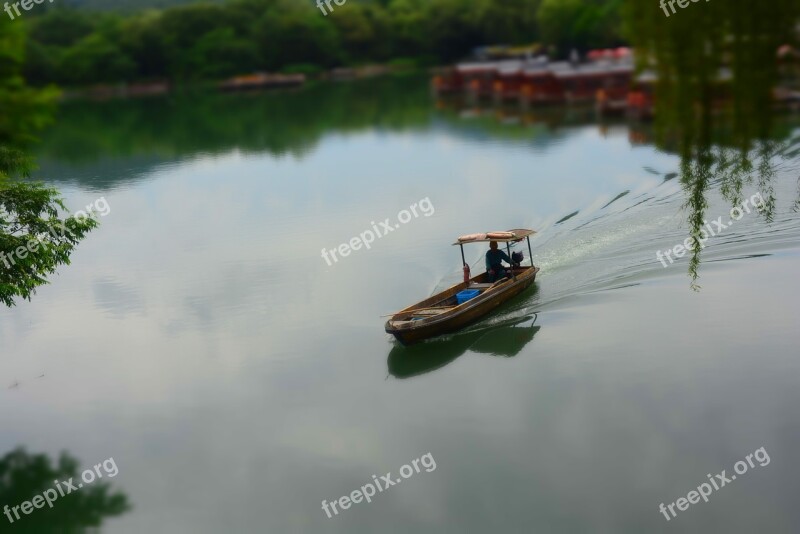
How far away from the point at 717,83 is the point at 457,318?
10.5 metres

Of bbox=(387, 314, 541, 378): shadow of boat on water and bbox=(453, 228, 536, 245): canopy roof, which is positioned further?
bbox=(453, 228, 536, 245): canopy roof

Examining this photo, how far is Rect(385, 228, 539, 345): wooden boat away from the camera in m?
16.0

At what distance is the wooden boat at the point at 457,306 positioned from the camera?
1603cm

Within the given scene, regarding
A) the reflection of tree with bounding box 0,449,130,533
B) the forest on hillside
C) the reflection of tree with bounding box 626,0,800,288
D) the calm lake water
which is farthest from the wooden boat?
the forest on hillside

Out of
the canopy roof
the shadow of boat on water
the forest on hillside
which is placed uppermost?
the forest on hillside

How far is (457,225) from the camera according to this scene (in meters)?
24.3

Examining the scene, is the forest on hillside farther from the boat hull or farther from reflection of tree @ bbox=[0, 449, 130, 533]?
reflection of tree @ bbox=[0, 449, 130, 533]

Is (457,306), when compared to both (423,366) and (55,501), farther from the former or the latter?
(55,501)

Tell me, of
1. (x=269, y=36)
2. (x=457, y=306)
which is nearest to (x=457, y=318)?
(x=457, y=306)

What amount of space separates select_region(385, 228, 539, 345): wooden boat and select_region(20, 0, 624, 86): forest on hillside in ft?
185

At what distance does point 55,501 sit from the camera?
12.8 metres

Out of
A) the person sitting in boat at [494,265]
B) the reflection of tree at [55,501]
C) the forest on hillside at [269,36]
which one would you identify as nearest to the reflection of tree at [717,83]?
the person sitting in boat at [494,265]

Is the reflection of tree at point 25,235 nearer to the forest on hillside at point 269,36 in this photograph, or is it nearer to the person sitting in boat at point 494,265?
the person sitting in boat at point 494,265

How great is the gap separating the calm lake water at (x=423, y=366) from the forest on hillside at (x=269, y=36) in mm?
49312
